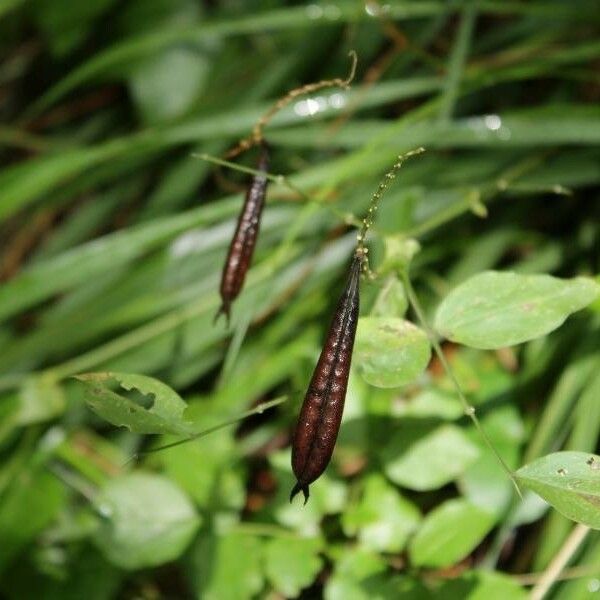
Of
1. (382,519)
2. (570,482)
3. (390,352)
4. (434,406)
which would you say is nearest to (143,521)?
(382,519)

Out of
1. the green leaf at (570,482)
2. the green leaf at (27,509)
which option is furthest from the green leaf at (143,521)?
the green leaf at (570,482)

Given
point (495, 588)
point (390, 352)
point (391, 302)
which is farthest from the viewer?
point (495, 588)

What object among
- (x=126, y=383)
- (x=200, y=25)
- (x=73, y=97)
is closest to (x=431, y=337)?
(x=126, y=383)

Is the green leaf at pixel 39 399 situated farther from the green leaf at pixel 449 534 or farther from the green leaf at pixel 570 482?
the green leaf at pixel 570 482

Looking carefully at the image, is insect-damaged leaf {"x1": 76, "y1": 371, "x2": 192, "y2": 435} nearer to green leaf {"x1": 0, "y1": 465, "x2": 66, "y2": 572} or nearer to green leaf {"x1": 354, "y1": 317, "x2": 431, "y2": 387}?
green leaf {"x1": 354, "y1": 317, "x2": 431, "y2": 387}

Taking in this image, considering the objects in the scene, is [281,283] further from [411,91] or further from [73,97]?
[73,97]

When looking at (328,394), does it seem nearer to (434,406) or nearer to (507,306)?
(507,306)
